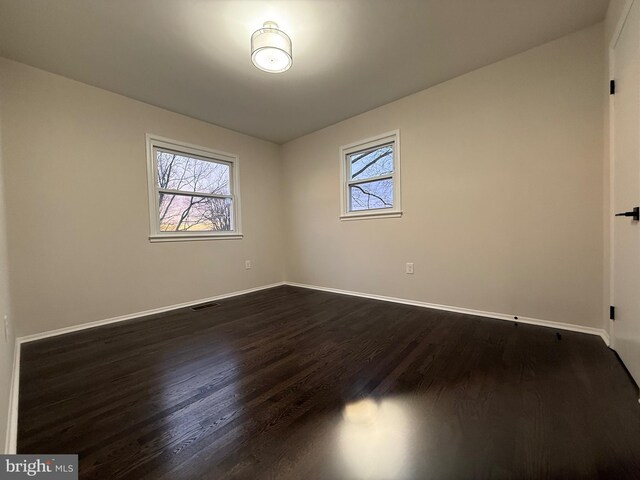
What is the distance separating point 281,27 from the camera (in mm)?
1947

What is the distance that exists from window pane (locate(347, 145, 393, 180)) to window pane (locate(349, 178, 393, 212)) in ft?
0.41

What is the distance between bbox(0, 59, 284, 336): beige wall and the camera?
2258 millimetres

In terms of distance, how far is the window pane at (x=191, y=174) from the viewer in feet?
10.6

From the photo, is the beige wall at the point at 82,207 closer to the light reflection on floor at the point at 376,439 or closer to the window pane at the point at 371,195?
the window pane at the point at 371,195

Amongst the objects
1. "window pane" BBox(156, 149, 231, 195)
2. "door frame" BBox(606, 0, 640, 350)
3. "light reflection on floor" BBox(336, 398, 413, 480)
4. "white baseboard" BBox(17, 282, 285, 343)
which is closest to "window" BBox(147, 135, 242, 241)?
"window pane" BBox(156, 149, 231, 195)

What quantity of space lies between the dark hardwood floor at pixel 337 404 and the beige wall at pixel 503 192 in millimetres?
469

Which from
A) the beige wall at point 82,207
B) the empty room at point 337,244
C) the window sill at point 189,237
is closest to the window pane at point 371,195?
the empty room at point 337,244

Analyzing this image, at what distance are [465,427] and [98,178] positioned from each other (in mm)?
3665

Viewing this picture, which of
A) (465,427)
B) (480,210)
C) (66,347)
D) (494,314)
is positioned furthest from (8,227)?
(494,314)

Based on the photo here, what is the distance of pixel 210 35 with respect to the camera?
200 centimetres

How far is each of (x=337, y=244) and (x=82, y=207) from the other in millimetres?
2978

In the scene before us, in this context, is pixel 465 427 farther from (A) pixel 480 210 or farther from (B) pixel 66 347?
(B) pixel 66 347

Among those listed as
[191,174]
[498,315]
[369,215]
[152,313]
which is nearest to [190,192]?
[191,174]

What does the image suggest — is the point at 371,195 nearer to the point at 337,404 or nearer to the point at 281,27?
the point at 281,27
